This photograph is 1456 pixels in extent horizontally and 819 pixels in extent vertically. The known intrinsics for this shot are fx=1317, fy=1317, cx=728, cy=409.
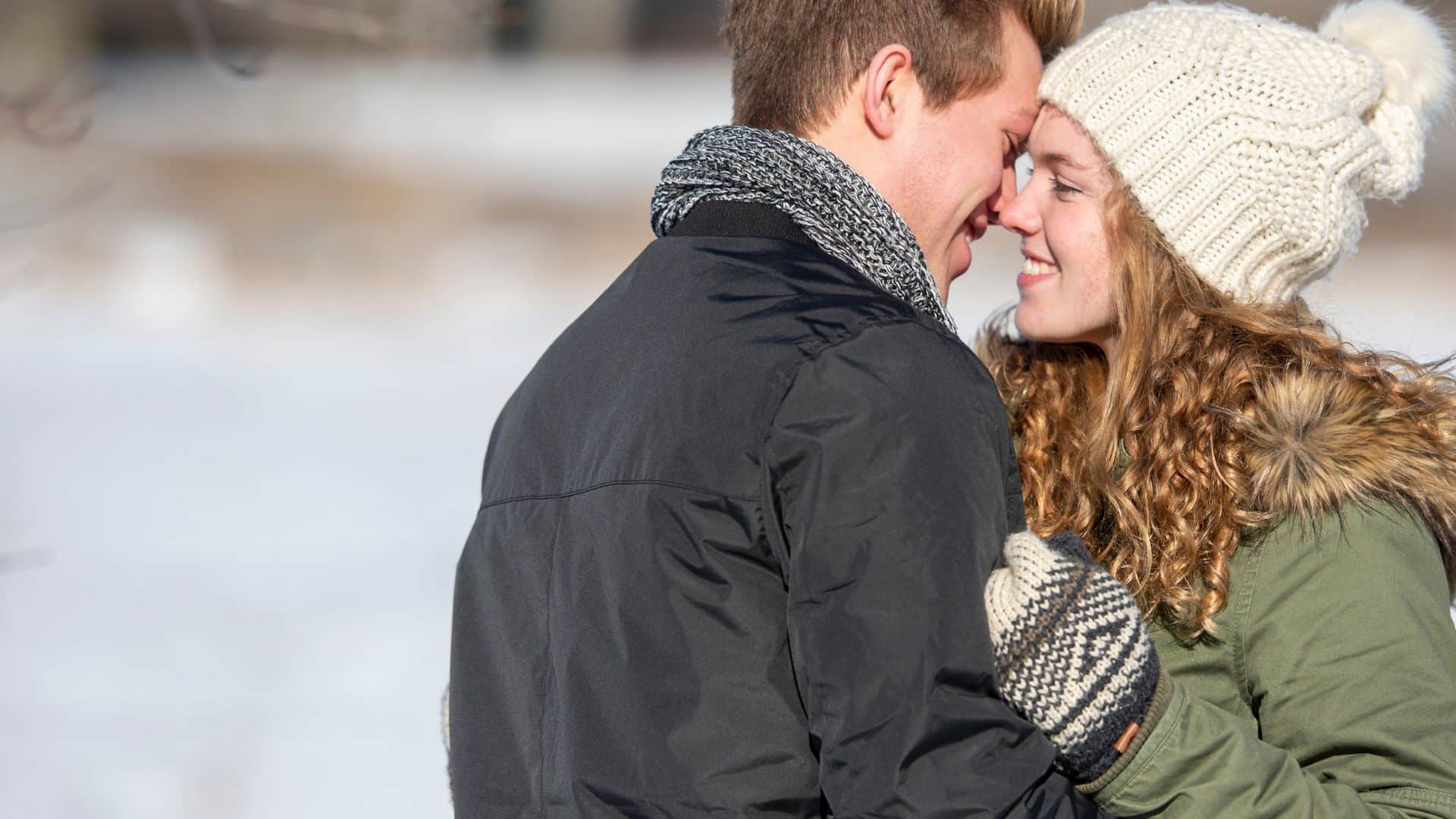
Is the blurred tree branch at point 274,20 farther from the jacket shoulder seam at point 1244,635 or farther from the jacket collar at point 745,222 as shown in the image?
the jacket shoulder seam at point 1244,635

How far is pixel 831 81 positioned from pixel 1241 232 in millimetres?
688

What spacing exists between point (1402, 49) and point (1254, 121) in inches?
13.3

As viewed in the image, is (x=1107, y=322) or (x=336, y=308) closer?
(x=1107, y=322)

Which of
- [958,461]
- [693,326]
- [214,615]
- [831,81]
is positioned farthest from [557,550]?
[214,615]

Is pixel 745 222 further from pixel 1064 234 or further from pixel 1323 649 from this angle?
pixel 1323 649

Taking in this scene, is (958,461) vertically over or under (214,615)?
over

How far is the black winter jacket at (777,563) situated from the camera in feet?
4.25

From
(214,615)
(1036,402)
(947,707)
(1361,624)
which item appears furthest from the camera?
(214,615)

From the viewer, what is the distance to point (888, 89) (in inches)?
70.4

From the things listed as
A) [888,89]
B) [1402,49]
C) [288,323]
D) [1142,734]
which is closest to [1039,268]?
[888,89]

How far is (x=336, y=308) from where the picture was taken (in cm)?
888

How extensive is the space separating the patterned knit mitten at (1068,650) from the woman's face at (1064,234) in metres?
0.72

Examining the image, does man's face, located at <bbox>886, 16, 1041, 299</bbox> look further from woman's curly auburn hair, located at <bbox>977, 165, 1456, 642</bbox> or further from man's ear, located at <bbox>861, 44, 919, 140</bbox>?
woman's curly auburn hair, located at <bbox>977, 165, 1456, 642</bbox>

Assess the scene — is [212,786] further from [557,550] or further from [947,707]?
[947,707]
